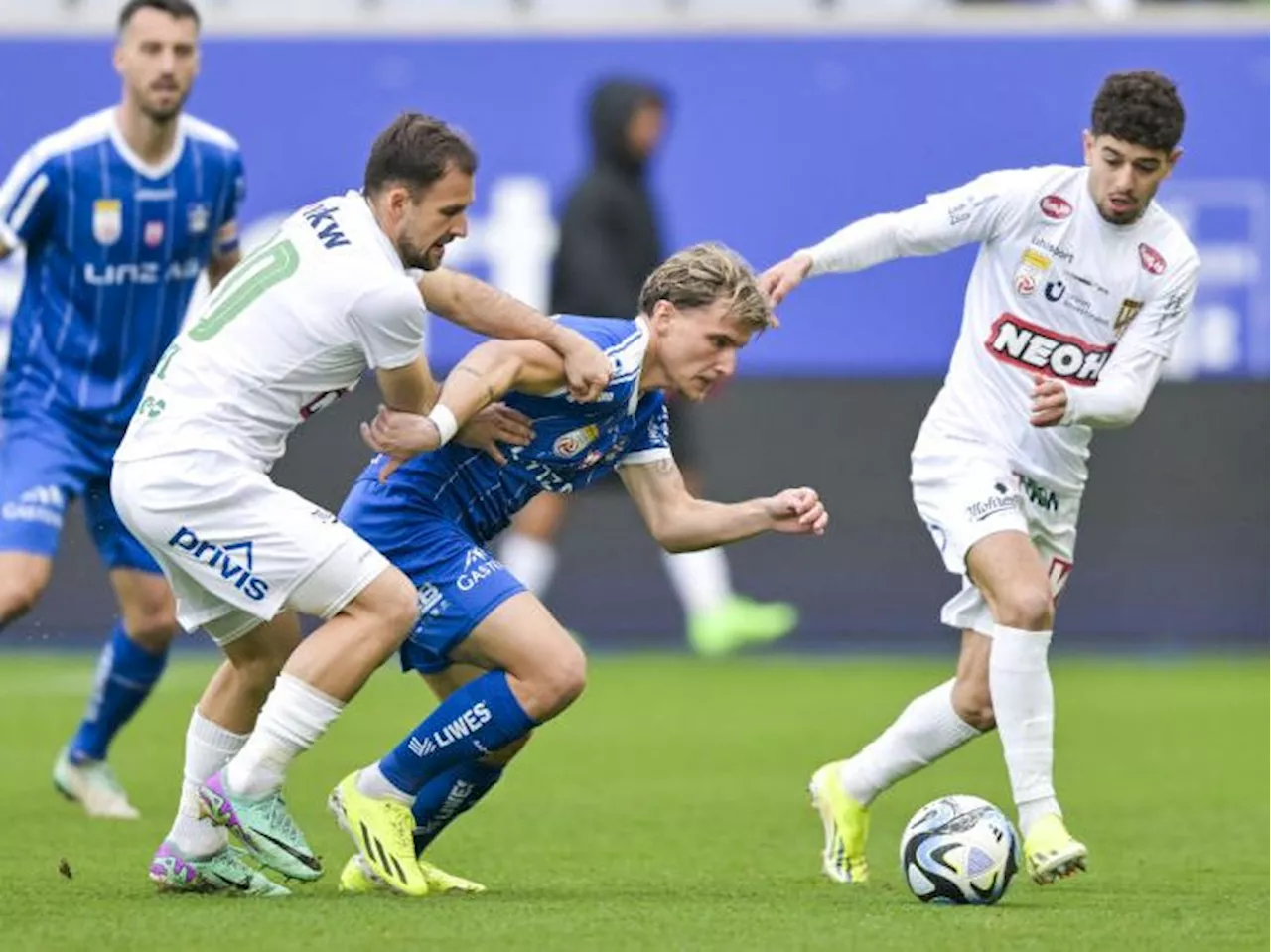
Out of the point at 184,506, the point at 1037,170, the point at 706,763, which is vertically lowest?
the point at 706,763

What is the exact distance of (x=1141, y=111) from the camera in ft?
26.2

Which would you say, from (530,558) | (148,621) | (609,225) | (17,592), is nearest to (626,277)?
(609,225)

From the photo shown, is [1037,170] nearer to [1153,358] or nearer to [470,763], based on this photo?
[1153,358]

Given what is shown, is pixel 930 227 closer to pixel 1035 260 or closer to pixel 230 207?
pixel 1035 260

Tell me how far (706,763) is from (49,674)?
5.12m

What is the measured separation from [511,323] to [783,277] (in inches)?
40.9

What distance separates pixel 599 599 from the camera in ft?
52.6

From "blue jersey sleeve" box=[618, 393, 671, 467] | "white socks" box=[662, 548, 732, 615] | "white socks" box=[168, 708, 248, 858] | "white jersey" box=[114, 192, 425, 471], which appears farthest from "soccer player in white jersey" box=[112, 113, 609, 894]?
"white socks" box=[662, 548, 732, 615]

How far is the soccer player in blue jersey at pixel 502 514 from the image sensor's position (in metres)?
7.20

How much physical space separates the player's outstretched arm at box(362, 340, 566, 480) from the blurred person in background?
25.8 ft

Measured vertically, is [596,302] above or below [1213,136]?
below

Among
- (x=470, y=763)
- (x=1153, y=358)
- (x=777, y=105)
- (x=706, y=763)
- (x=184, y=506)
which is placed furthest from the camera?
(x=777, y=105)

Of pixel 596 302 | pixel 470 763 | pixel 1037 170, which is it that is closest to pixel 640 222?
pixel 596 302

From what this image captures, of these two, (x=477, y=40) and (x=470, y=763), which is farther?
(x=477, y=40)
